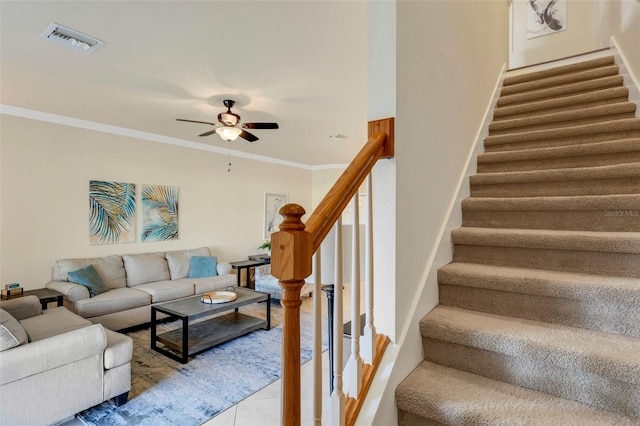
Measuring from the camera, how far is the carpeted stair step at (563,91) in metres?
2.62

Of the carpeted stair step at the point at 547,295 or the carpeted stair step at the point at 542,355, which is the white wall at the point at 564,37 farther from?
the carpeted stair step at the point at 542,355

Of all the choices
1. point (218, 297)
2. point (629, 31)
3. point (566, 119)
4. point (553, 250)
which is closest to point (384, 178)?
point (553, 250)

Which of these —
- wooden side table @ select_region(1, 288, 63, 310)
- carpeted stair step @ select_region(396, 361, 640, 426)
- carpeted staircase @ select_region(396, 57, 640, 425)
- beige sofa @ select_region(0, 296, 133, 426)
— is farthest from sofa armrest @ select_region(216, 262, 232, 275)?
carpeted stair step @ select_region(396, 361, 640, 426)

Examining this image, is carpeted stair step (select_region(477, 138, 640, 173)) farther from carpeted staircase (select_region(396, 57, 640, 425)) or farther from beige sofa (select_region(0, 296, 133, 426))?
beige sofa (select_region(0, 296, 133, 426))

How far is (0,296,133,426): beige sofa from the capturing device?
6.50 feet

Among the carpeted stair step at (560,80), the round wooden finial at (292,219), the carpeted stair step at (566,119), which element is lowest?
the round wooden finial at (292,219)

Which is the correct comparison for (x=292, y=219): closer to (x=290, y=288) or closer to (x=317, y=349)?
(x=290, y=288)

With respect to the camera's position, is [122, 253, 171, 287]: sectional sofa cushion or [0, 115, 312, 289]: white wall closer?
[0, 115, 312, 289]: white wall

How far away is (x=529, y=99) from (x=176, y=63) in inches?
119

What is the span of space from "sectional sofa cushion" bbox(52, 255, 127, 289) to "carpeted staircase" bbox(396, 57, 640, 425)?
4.23 metres

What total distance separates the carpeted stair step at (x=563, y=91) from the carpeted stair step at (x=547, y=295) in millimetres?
2032

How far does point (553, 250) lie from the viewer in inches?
61.1

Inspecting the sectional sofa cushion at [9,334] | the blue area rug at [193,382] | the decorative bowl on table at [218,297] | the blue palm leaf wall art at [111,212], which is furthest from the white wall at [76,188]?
the sectional sofa cushion at [9,334]

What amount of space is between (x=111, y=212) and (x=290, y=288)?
15.2 ft
